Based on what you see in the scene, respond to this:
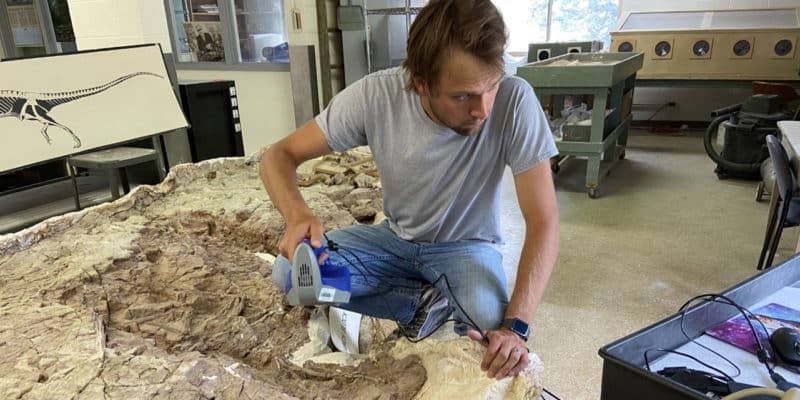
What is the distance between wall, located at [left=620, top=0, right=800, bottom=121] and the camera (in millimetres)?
5188

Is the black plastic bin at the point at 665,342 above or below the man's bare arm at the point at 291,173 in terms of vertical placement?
below

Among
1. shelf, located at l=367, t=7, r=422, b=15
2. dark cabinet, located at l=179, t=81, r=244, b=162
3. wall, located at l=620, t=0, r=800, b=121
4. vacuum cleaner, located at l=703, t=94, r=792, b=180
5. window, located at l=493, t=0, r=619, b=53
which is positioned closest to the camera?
dark cabinet, located at l=179, t=81, r=244, b=162

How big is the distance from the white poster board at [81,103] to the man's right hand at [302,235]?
1.83 m

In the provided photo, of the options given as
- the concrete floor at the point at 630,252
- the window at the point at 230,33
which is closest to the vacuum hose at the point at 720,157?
the concrete floor at the point at 630,252

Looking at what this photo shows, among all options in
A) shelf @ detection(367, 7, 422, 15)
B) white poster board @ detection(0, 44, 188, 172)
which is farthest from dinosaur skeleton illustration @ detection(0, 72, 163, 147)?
shelf @ detection(367, 7, 422, 15)

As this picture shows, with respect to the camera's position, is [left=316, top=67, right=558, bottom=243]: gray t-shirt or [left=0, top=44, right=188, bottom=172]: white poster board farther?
[left=0, top=44, right=188, bottom=172]: white poster board

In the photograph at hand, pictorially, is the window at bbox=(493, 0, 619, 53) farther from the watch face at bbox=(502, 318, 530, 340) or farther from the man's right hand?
the watch face at bbox=(502, 318, 530, 340)

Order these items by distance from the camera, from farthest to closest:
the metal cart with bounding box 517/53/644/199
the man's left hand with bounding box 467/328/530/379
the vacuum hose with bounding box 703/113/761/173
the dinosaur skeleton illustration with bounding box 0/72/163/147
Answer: the vacuum hose with bounding box 703/113/761/173 → the metal cart with bounding box 517/53/644/199 → the dinosaur skeleton illustration with bounding box 0/72/163/147 → the man's left hand with bounding box 467/328/530/379

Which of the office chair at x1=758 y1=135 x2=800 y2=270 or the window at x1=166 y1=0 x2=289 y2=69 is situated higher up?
the window at x1=166 y1=0 x2=289 y2=69

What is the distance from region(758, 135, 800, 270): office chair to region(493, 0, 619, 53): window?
3.76 m

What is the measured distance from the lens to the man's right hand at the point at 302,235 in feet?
4.58

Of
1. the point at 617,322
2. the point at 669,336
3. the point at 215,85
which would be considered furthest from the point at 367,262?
the point at 215,85

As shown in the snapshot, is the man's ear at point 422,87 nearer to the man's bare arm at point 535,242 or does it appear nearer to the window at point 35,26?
the man's bare arm at point 535,242

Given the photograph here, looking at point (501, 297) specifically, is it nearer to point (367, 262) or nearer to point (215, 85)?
point (367, 262)
